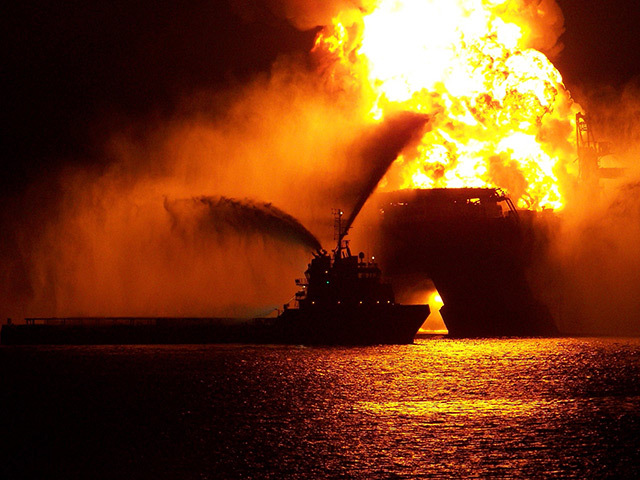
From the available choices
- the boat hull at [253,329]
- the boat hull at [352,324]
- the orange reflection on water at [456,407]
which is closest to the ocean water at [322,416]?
the orange reflection on water at [456,407]

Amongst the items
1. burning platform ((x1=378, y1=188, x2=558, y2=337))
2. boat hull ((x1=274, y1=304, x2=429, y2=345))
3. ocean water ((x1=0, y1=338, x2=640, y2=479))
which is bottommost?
ocean water ((x1=0, y1=338, x2=640, y2=479))

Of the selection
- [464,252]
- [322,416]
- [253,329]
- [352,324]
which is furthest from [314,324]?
[322,416]

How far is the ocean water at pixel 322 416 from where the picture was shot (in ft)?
129

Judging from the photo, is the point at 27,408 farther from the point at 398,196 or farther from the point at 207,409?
the point at 398,196

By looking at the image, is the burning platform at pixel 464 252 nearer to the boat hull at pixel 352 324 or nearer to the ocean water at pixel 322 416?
the boat hull at pixel 352 324

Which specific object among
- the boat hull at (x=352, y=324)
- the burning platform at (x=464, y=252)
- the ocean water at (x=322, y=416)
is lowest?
the ocean water at (x=322, y=416)

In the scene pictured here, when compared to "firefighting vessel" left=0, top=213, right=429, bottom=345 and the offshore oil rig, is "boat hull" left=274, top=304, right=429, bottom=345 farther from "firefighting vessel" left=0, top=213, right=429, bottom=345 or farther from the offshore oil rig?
the offshore oil rig

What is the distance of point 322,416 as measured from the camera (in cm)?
5209

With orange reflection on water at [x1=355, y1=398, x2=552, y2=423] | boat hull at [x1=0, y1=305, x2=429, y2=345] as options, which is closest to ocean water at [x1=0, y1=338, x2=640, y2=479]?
orange reflection on water at [x1=355, y1=398, x2=552, y2=423]

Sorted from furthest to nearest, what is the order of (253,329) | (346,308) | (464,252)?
(464,252) < (253,329) < (346,308)

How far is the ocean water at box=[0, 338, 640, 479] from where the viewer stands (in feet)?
129

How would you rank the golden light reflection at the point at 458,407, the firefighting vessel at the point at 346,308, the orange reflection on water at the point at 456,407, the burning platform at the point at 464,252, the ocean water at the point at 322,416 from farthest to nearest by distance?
the burning platform at the point at 464,252, the firefighting vessel at the point at 346,308, the golden light reflection at the point at 458,407, the orange reflection on water at the point at 456,407, the ocean water at the point at 322,416

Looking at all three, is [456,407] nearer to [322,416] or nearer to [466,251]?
[322,416]

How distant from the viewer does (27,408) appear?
56000mm
